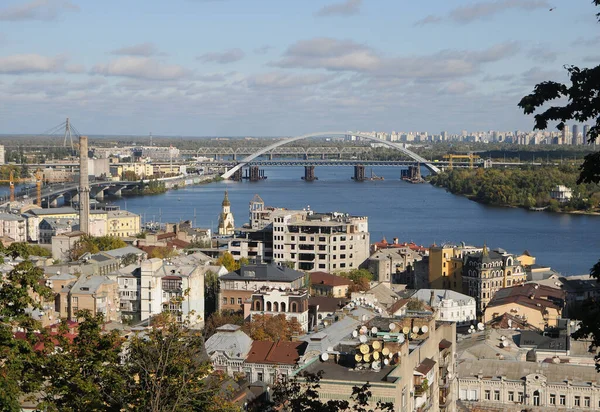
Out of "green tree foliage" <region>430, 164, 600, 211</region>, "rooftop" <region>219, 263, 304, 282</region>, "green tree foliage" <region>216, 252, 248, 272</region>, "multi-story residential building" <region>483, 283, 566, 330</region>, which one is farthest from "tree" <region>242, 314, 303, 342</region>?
"green tree foliage" <region>430, 164, 600, 211</region>

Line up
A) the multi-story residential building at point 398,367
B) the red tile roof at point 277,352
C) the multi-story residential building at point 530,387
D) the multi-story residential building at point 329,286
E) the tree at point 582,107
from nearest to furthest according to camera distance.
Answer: the tree at point 582,107
the multi-story residential building at point 398,367
the multi-story residential building at point 530,387
the red tile roof at point 277,352
the multi-story residential building at point 329,286

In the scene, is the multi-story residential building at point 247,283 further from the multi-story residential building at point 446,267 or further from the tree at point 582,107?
the tree at point 582,107

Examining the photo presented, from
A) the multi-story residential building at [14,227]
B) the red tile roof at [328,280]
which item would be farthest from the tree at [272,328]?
the multi-story residential building at [14,227]

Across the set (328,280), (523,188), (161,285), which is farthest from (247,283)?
(523,188)

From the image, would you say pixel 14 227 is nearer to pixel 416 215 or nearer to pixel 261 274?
pixel 261 274

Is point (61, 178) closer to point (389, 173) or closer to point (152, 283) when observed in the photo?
point (389, 173)
